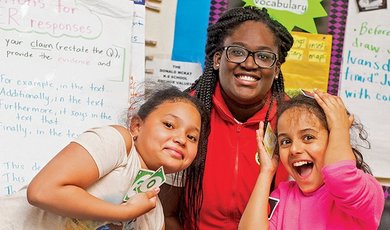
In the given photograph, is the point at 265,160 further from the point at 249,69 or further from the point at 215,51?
the point at 215,51

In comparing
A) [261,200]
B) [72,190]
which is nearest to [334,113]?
[261,200]

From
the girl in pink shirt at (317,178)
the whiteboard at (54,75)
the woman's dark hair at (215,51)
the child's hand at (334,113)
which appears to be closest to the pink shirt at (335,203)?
the girl in pink shirt at (317,178)

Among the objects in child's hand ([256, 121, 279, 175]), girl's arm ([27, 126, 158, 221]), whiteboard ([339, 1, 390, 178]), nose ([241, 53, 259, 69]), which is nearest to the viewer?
girl's arm ([27, 126, 158, 221])

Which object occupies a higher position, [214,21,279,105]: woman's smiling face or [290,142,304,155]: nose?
[214,21,279,105]: woman's smiling face

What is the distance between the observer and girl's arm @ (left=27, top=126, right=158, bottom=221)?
90cm

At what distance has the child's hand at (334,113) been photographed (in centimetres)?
107

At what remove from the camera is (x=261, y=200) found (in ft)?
3.61

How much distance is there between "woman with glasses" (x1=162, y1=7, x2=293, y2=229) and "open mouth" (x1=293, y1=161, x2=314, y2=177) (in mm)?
207

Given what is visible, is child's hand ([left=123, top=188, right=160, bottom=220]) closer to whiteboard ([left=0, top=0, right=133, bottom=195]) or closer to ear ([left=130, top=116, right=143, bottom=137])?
ear ([left=130, top=116, right=143, bottom=137])

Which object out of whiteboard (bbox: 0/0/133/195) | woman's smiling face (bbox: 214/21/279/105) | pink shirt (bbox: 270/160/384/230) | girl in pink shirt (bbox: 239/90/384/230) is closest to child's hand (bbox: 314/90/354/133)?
girl in pink shirt (bbox: 239/90/384/230)

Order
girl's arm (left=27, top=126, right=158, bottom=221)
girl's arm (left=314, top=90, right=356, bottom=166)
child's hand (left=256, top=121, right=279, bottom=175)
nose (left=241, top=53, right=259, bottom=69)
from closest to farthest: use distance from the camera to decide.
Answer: girl's arm (left=27, top=126, right=158, bottom=221) → girl's arm (left=314, top=90, right=356, bottom=166) → child's hand (left=256, top=121, right=279, bottom=175) → nose (left=241, top=53, right=259, bottom=69)

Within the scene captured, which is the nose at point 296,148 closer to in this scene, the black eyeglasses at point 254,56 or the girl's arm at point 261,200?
the girl's arm at point 261,200

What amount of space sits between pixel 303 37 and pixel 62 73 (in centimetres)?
83

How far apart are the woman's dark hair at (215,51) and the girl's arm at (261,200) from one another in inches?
7.4
